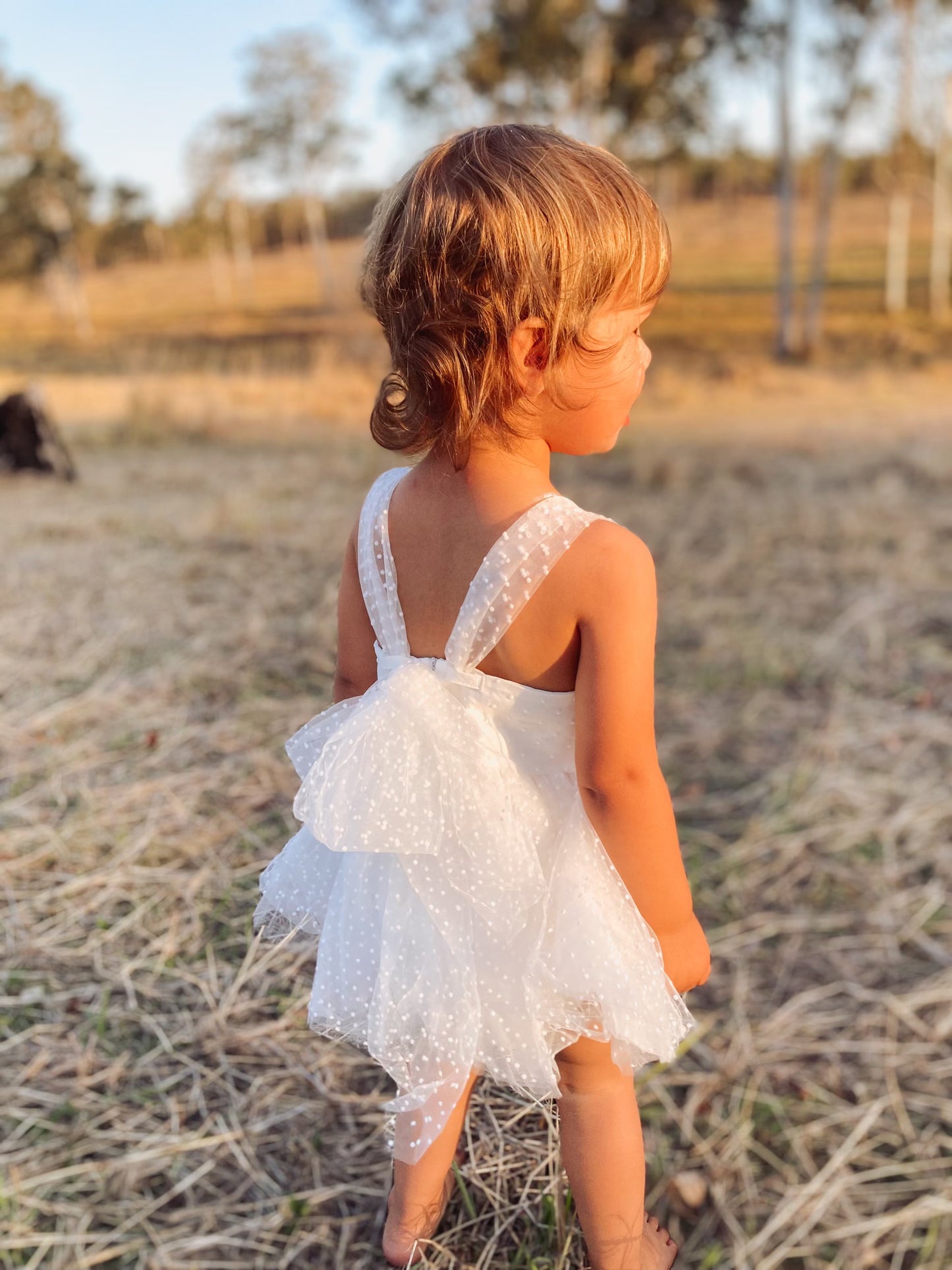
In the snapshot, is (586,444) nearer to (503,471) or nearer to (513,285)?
(503,471)

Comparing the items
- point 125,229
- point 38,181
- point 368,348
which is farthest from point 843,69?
point 125,229

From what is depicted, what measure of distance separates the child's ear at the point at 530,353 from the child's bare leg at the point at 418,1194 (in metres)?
0.98

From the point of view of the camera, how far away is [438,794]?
118 centimetres

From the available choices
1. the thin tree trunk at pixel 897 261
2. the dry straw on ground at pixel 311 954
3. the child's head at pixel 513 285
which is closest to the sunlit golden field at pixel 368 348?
the thin tree trunk at pixel 897 261

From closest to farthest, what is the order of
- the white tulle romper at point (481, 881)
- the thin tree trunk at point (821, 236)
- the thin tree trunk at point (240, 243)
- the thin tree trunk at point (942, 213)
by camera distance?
the white tulle romper at point (481, 881), the thin tree trunk at point (821, 236), the thin tree trunk at point (942, 213), the thin tree trunk at point (240, 243)

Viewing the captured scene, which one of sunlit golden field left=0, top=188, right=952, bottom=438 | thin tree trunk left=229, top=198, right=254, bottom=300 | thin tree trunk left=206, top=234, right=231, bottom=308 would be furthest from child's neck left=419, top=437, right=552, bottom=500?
thin tree trunk left=229, top=198, right=254, bottom=300

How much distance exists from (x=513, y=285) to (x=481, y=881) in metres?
0.69

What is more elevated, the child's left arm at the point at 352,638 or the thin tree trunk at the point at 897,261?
the thin tree trunk at the point at 897,261

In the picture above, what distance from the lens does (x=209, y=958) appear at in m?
1.85

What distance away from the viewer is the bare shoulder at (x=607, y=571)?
3.51 ft

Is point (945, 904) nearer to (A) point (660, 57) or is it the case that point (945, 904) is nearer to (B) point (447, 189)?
(B) point (447, 189)

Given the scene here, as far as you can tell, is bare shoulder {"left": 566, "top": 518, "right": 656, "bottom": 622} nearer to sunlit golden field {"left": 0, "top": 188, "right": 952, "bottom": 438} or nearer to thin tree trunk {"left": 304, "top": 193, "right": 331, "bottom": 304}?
sunlit golden field {"left": 0, "top": 188, "right": 952, "bottom": 438}

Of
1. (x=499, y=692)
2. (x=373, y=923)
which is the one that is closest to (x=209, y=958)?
(x=373, y=923)

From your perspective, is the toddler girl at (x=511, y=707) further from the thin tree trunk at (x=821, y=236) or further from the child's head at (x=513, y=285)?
the thin tree trunk at (x=821, y=236)
